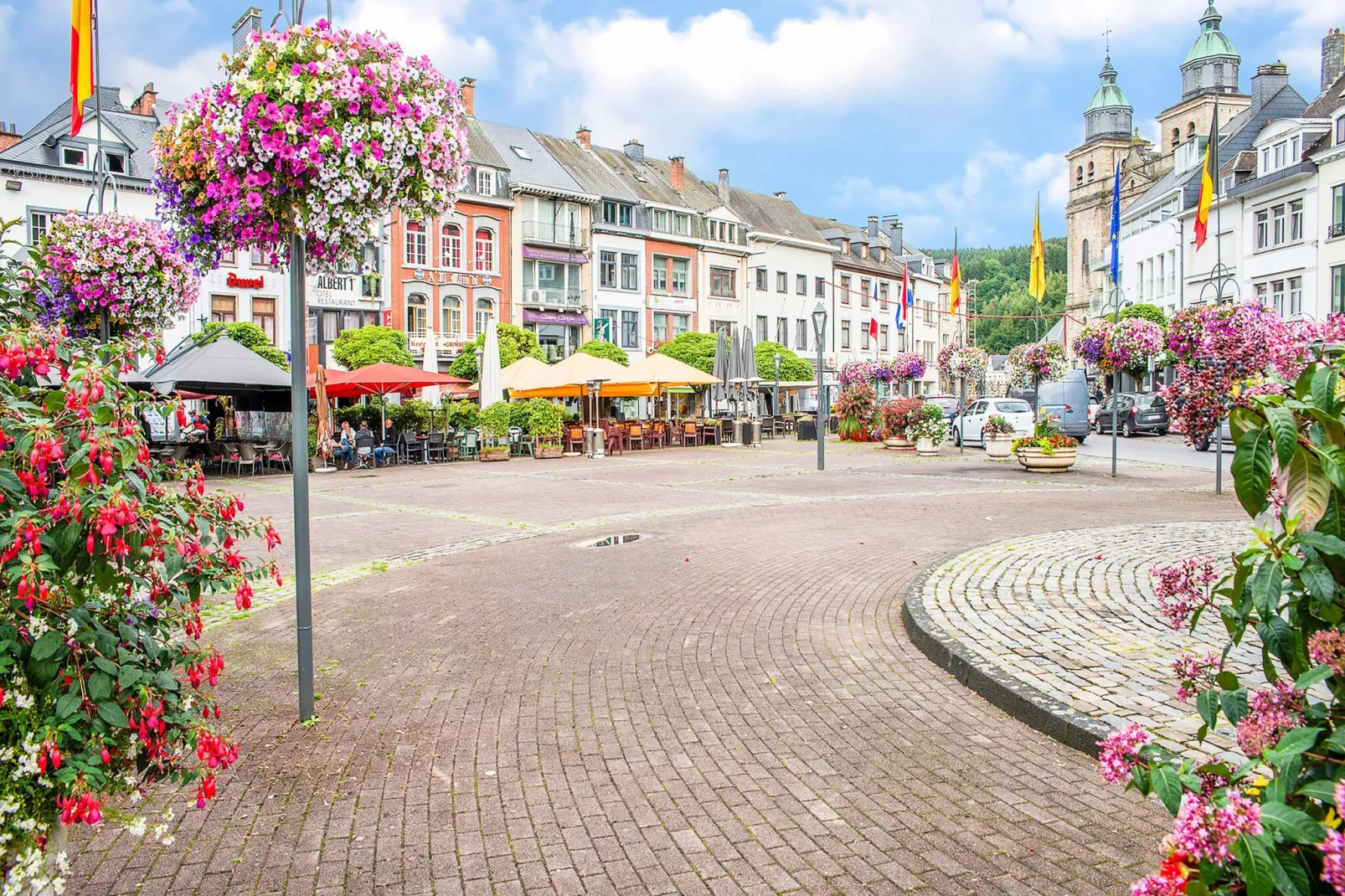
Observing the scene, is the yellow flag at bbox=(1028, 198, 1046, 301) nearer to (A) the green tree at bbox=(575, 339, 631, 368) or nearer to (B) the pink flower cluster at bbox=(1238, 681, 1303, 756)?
(A) the green tree at bbox=(575, 339, 631, 368)

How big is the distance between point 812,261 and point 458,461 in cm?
4417

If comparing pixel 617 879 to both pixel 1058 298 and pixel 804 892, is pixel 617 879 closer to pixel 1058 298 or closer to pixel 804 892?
pixel 804 892

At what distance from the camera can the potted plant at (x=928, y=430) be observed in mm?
27156

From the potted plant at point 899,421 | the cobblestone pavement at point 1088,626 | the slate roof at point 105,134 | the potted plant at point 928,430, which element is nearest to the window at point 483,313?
the slate roof at point 105,134

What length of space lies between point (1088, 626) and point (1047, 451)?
13.7 m

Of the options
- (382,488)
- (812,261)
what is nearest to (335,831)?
(382,488)

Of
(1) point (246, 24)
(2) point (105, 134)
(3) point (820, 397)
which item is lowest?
(3) point (820, 397)

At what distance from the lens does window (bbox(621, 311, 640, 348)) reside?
177 ft

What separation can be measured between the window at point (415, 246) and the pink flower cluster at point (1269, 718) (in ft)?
149

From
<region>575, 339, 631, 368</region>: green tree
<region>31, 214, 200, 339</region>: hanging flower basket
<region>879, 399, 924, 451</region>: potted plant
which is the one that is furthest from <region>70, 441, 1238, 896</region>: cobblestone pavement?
<region>575, 339, 631, 368</region>: green tree

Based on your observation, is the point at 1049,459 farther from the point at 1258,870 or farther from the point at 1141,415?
the point at 1141,415

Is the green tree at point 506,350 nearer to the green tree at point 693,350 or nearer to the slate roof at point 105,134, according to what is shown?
the green tree at point 693,350

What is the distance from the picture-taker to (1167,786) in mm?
1910

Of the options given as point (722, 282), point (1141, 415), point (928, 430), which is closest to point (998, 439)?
point (928, 430)
